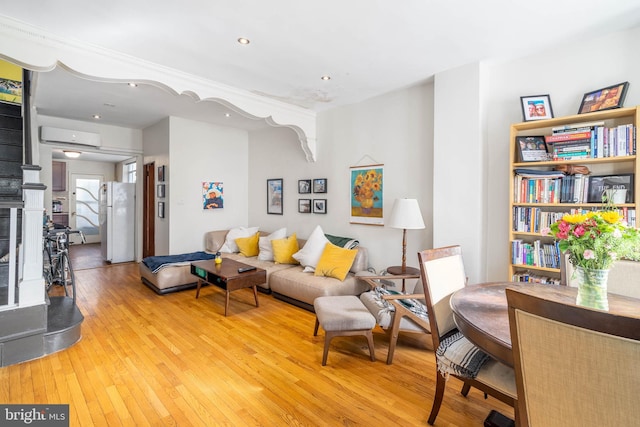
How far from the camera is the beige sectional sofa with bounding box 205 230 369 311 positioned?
3518 millimetres

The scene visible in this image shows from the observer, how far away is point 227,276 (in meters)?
3.50

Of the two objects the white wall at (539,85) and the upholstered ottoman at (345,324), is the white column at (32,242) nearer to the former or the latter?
the upholstered ottoman at (345,324)

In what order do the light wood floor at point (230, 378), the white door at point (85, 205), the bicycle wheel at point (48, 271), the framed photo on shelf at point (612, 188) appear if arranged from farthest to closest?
the white door at point (85, 205)
the bicycle wheel at point (48, 271)
the framed photo on shelf at point (612, 188)
the light wood floor at point (230, 378)

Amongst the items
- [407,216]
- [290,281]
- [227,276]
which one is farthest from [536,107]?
[227,276]

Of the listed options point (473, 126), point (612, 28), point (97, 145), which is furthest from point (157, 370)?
point (97, 145)

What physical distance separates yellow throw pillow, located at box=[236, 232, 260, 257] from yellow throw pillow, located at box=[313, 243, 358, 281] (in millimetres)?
1637

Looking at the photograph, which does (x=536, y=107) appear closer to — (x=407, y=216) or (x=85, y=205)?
(x=407, y=216)

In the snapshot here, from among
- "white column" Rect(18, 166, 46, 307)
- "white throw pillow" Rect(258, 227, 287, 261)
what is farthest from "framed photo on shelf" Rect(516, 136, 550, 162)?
"white column" Rect(18, 166, 46, 307)

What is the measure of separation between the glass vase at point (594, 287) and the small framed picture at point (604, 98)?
174 centimetres

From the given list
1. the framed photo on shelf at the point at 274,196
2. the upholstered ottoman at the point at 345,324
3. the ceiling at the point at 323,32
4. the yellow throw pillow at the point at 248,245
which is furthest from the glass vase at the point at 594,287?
the framed photo on shelf at the point at 274,196

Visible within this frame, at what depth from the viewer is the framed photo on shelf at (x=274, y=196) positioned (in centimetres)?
555

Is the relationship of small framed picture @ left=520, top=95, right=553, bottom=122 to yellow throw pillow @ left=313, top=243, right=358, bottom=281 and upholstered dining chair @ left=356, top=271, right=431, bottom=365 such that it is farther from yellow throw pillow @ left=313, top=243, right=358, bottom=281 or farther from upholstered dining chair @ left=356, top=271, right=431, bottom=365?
yellow throw pillow @ left=313, top=243, right=358, bottom=281

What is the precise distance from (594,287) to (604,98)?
1882 millimetres

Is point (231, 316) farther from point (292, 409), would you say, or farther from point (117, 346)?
point (292, 409)
